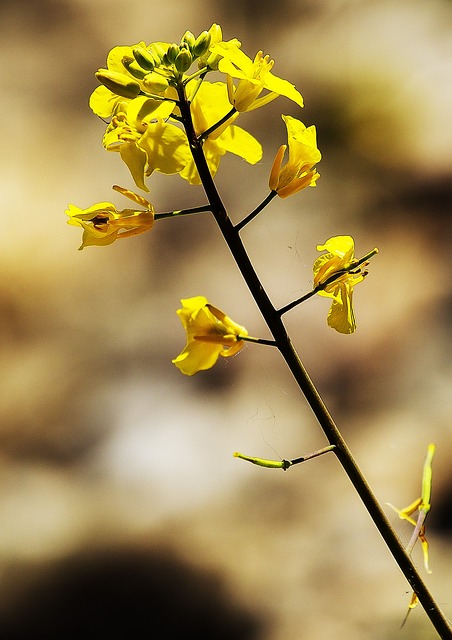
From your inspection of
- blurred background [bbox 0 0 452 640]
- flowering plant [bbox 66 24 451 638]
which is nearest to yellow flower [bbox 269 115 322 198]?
flowering plant [bbox 66 24 451 638]

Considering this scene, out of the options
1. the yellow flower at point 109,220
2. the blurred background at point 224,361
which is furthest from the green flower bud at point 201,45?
the blurred background at point 224,361

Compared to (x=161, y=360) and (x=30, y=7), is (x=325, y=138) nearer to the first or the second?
(x=161, y=360)

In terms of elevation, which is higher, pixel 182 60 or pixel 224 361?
pixel 224 361

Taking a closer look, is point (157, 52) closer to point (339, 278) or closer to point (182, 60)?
point (182, 60)

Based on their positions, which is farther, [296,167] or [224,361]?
[224,361]

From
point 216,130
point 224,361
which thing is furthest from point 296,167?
point 224,361

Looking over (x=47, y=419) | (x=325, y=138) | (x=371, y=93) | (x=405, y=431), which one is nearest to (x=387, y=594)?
(x=405, y=431)

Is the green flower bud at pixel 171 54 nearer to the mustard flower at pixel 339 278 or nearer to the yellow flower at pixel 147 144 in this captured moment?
the yellow flower at pixel 147 144

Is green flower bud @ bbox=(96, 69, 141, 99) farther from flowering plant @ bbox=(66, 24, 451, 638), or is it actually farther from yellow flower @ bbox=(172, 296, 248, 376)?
yellow flower @ bbox=(172, 296, 248, 376)
